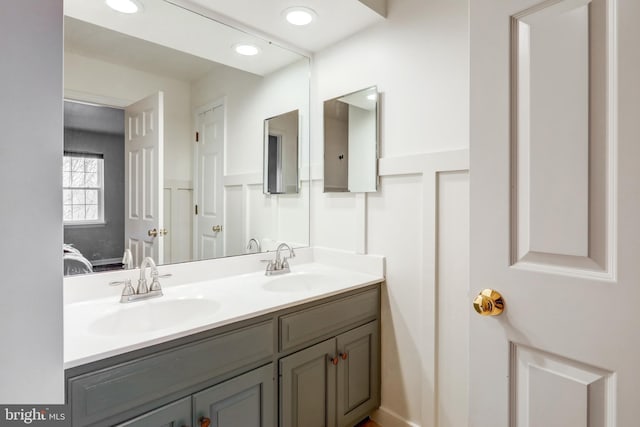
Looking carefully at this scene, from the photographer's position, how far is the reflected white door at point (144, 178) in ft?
5.07

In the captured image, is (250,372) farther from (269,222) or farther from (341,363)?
(269,222)

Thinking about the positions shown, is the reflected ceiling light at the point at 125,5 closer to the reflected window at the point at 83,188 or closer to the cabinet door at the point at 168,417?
the reflected window at the point at 83,188

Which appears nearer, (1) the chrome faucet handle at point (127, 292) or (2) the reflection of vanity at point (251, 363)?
(2) the reflection of vanity at point (251, 363)

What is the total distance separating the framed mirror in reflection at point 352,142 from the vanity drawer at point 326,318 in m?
0.62

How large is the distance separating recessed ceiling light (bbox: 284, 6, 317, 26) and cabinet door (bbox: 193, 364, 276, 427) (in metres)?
1.74

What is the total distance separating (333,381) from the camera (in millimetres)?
1573

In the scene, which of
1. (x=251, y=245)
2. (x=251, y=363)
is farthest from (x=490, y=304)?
(x=251, y=245)

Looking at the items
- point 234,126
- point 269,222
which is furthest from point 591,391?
point 234,126

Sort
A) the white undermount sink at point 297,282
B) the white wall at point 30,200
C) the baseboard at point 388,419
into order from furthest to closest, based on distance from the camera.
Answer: the white undermount sink at point 297,282, the baseboard at point 388,419, the white wall at point 30,200

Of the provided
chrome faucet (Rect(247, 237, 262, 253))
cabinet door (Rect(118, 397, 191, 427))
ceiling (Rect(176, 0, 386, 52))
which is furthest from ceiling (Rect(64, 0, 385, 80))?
cabinet door (Rect(118, 397, 191, 427))

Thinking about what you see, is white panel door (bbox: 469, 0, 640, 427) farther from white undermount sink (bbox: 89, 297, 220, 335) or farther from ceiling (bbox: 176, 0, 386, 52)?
white undermount sink (bbox: 89, 297, 220, 335)

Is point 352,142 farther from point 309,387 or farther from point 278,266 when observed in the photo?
point 309,387

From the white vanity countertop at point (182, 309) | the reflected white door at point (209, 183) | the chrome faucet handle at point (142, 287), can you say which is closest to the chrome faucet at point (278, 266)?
the white vanity countertop at point (182, 309)

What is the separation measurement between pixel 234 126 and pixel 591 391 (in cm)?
187
